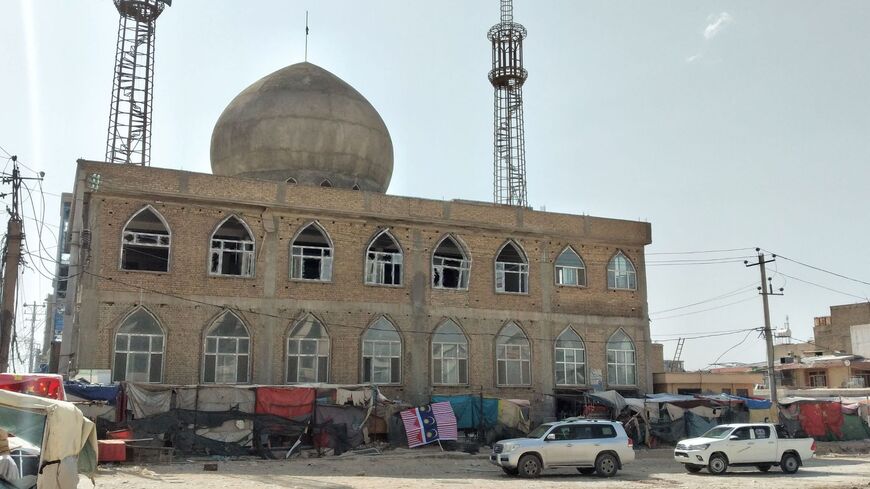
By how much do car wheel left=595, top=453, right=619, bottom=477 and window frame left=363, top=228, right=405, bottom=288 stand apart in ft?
34.7

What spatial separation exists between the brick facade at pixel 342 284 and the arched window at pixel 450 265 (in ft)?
0.82

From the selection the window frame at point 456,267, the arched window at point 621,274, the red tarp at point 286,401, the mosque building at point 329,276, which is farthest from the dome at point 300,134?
the arched window at point 621,274

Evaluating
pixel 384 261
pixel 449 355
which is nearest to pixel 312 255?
pixel 384 261

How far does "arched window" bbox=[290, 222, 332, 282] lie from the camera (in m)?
26.6

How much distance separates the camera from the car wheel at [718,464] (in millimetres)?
20109

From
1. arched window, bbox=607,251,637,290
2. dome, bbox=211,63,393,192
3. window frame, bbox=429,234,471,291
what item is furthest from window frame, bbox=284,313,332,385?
arched window, bbox=607,251,637,290

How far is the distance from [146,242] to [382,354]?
8107 mm

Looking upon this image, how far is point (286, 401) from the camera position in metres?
22.5

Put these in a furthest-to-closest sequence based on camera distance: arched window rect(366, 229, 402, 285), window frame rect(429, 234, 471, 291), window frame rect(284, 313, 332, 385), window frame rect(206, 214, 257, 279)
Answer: window frame rect(429, 234, 471, 291) → arched window rect(366, 229, 402, 285) → window frame rect(284, 313, 332, 385) → window frame rect(206, 214, 257, 279)

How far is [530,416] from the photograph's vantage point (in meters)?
28.0

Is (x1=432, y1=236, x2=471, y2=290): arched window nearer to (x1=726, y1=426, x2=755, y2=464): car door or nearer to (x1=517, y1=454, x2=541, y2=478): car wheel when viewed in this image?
(x1=517, y1=454, x2=541, y2=478): car wheel

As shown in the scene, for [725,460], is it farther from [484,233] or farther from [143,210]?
[143,210]

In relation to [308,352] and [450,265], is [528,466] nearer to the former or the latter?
[308,352]

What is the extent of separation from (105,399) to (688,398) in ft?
59.1
